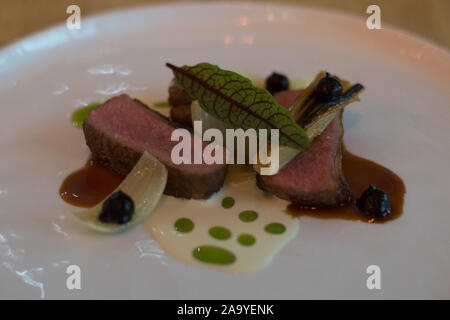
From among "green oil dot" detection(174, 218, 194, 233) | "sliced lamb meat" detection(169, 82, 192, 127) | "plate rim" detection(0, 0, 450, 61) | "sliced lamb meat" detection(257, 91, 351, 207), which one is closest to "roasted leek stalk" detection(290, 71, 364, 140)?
"sliced lamb meat" detection(257, 91, 351, 207)

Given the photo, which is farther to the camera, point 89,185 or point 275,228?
point 89,185

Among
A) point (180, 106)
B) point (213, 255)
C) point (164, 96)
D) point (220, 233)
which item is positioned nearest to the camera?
point (213, 255)

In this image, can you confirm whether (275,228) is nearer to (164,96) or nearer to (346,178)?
(346,178)

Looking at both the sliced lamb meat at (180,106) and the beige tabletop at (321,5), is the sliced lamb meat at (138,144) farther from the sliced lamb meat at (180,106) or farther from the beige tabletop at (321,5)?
the beige tabletop at (321,5)

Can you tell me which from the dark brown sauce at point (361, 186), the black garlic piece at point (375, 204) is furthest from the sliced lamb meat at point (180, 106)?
the black garlic piece at point (375, 204)

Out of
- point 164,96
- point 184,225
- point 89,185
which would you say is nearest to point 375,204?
point 184,225

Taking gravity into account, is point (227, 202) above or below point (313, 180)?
below
